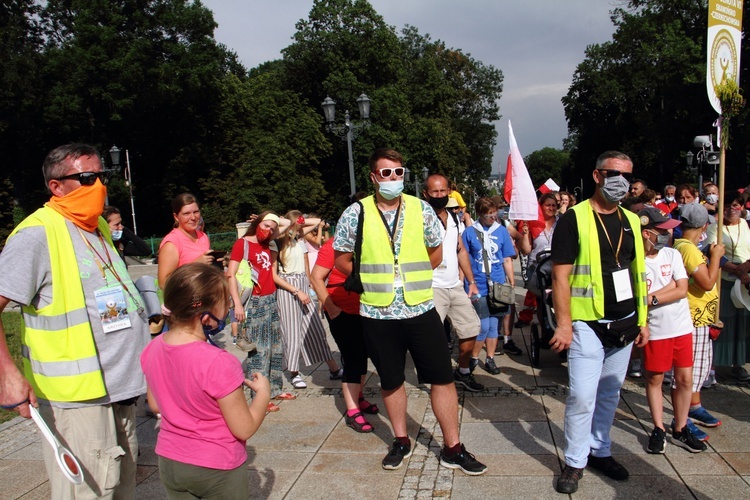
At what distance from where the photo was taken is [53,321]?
2.79 metres

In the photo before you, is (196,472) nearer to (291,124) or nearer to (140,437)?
(140,437)

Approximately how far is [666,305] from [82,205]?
355cm

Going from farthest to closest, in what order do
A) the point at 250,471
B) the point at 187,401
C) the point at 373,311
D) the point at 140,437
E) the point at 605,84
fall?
the point at 605,84 < the point at 140,437 < the point at 250,471 < the point at 373,311 < the point at 187,401

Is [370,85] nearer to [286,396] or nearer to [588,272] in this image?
[286,396]

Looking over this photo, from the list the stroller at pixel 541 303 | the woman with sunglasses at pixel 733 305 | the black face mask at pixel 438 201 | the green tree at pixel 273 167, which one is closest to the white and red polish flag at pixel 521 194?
the stroller at pixel 541 303

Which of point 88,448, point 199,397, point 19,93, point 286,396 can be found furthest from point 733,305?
point 19,93

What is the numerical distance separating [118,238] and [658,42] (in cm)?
3746

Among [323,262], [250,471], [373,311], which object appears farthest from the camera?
[323,262]

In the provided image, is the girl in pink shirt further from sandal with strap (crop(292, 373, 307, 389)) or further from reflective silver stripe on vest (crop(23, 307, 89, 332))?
sandal with strap (crop(292, 373, 307, 389))

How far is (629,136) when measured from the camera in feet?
178

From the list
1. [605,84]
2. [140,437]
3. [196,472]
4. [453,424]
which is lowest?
[140,437]

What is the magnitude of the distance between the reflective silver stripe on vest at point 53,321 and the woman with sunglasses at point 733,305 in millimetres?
5098

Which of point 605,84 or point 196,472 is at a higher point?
point 605,84

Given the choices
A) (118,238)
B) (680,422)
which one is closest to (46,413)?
(118,238)
